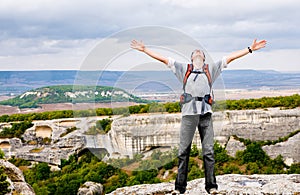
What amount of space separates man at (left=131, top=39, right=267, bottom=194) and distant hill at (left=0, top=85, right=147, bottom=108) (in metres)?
2.68

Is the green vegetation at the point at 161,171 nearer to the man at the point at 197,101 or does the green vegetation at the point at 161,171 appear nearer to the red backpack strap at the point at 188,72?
the man at the point at 197,101

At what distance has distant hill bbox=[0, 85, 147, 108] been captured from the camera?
11031 mm

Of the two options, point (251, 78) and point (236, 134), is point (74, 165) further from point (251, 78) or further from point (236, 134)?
point (251, 78)

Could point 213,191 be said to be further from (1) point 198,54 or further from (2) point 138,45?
(2) point 138,45

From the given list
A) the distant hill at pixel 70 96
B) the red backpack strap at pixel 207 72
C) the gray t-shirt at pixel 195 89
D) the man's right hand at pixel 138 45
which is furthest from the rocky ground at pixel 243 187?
the man's right hand at pixel 138 45

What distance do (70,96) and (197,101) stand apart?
75.0 ft

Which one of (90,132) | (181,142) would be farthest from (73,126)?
(181,142)

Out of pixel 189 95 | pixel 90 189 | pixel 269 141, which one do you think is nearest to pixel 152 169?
pixel 90 189

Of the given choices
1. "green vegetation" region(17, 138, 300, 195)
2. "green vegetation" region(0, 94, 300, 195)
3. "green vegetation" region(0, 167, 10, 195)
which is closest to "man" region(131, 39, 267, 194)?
"green vegetation" region(0, 167, 10, 195)

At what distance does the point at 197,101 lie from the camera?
7.54 meters

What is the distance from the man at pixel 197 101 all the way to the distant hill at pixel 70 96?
268 cm

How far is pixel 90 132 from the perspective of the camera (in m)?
17.9

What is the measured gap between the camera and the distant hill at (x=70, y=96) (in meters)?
11.0

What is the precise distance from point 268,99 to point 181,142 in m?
28.3
